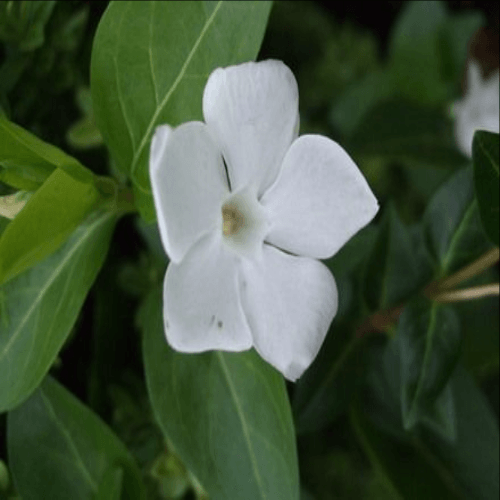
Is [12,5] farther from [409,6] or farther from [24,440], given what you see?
[409,6]

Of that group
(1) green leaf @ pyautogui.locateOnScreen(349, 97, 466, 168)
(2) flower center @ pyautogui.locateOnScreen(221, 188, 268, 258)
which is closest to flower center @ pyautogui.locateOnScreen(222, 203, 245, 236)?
(2) flower center @ pyautogui.locateOnScreen(221, 188, 268, 258)

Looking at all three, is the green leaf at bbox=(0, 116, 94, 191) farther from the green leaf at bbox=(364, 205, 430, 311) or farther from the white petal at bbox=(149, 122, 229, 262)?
the green leaf at bbox=(364, 205, 430, 311)

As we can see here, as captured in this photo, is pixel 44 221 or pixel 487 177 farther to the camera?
pixel 487 177

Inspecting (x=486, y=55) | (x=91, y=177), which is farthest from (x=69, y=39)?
(x=486, y=55)

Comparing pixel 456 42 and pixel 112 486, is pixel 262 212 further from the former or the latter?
pixel 456 42

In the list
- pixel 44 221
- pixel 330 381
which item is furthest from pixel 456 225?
pixel 44 221

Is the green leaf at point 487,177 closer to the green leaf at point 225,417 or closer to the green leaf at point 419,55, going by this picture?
the green leaf at point 225,417

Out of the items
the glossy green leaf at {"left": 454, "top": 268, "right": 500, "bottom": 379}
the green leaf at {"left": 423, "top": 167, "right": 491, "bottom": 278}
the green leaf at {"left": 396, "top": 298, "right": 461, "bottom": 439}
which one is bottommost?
the glossy green leaf at {"left": 454, "top": 268, "right": 500, "bottom": 379}
